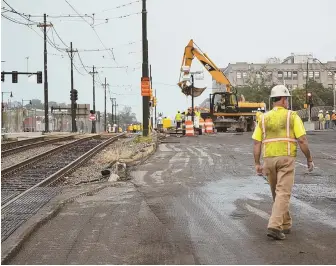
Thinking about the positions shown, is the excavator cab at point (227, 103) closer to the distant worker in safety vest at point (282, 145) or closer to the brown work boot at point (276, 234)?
the distant worker in safety vest at point (282, 145)

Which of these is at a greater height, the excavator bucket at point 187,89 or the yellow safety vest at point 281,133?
the excavator bucket at point 187,89

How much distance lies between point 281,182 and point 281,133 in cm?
58

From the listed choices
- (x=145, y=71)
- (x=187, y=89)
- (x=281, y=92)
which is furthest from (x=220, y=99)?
(x=281, y=92)

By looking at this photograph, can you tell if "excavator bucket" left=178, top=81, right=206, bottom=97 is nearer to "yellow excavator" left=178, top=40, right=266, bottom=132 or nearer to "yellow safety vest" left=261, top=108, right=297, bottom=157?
"yellow excavator" left=178, top=40, right=266, bottom=132

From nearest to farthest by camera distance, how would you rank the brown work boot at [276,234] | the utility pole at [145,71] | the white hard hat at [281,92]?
the brown work boot at [276,234], the white hard hat at [281,92], the utility pole at [145,71]

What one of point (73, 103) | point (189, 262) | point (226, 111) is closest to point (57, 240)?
point (189, 262)

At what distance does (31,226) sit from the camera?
6559 millimetres

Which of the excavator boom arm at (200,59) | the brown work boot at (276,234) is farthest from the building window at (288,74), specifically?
the brown work boot at (276,234)

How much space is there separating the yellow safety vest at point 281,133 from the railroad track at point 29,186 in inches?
Answer: 128

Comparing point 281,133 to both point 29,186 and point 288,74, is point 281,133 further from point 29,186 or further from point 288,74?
point 288,74

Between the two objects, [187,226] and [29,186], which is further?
[29,186]

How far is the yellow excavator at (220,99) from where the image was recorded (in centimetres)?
3850

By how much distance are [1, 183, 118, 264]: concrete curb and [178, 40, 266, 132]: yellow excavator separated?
29.5m

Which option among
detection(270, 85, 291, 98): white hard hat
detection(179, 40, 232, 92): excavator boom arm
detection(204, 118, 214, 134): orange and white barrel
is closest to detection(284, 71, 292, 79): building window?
detection(179, 40, 232, 92): excavator boom arm
